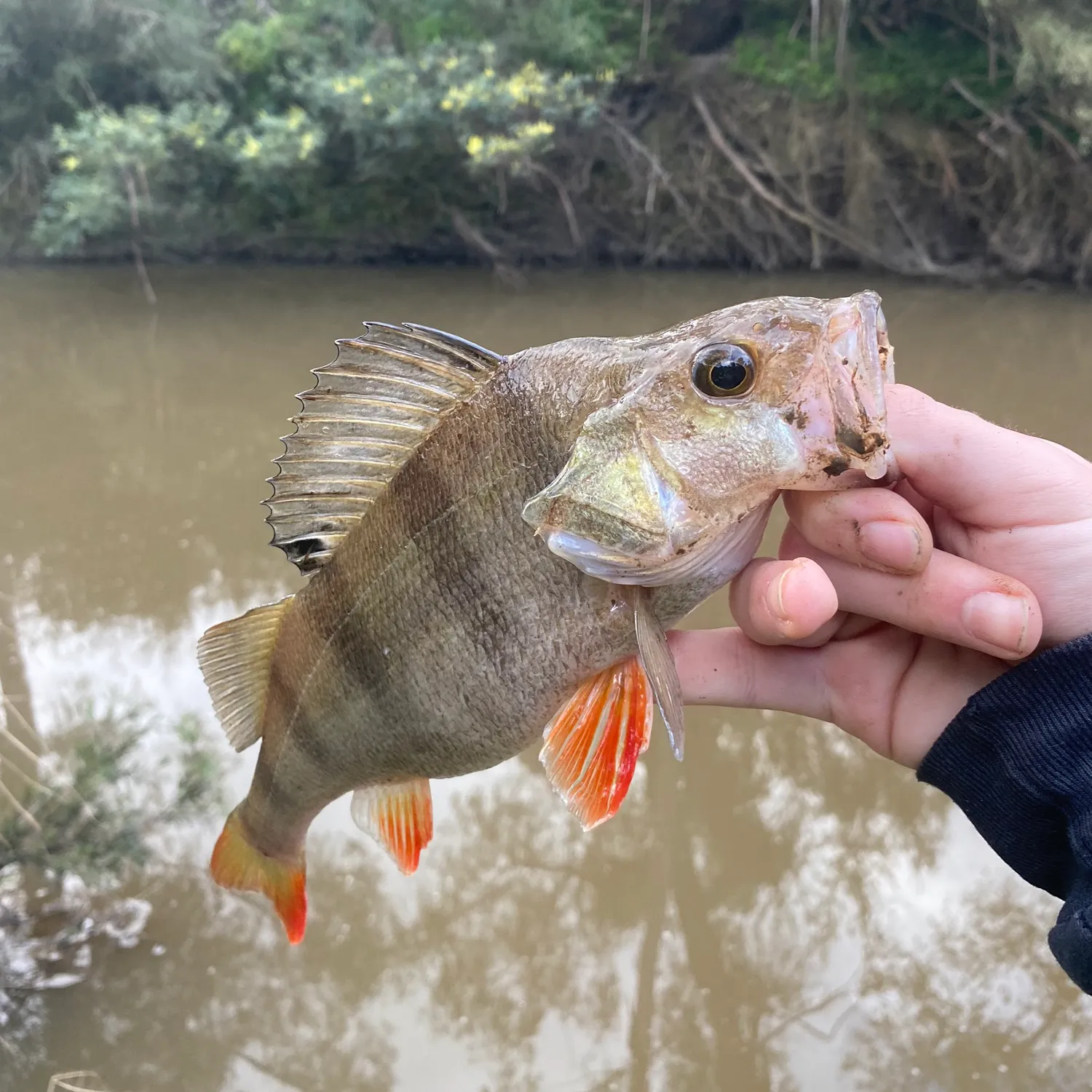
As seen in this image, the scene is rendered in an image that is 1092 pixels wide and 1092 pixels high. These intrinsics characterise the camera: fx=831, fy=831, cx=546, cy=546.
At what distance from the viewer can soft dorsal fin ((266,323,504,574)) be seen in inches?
44.3

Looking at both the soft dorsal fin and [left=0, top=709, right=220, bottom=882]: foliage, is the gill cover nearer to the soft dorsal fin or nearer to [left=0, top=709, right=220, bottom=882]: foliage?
the soft dorsal fin

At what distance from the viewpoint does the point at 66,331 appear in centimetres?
794

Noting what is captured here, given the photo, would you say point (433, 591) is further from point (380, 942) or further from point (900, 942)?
point (900, 942)

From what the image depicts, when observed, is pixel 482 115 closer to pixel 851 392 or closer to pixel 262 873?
pixel 262 873

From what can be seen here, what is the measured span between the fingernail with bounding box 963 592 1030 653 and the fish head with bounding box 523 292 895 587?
19cm

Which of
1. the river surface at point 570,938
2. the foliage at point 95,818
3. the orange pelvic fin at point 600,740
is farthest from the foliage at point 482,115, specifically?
the orange pelvic fin at point 600,740

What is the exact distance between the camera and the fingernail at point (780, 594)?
0.98 m

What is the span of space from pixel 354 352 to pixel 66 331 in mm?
8246

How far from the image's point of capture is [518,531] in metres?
1.05

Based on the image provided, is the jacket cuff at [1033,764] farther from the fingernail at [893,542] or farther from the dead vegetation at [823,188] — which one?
the dead vegetation at [823,188]

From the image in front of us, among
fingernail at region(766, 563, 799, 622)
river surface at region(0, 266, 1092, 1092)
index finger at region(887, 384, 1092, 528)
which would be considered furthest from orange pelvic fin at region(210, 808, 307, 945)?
index finger at region(887, 384, 1092, 528)

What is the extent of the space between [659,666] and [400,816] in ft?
2.09

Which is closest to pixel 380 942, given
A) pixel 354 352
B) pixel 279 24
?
pixel 354 352

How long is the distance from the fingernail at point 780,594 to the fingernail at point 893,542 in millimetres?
85
